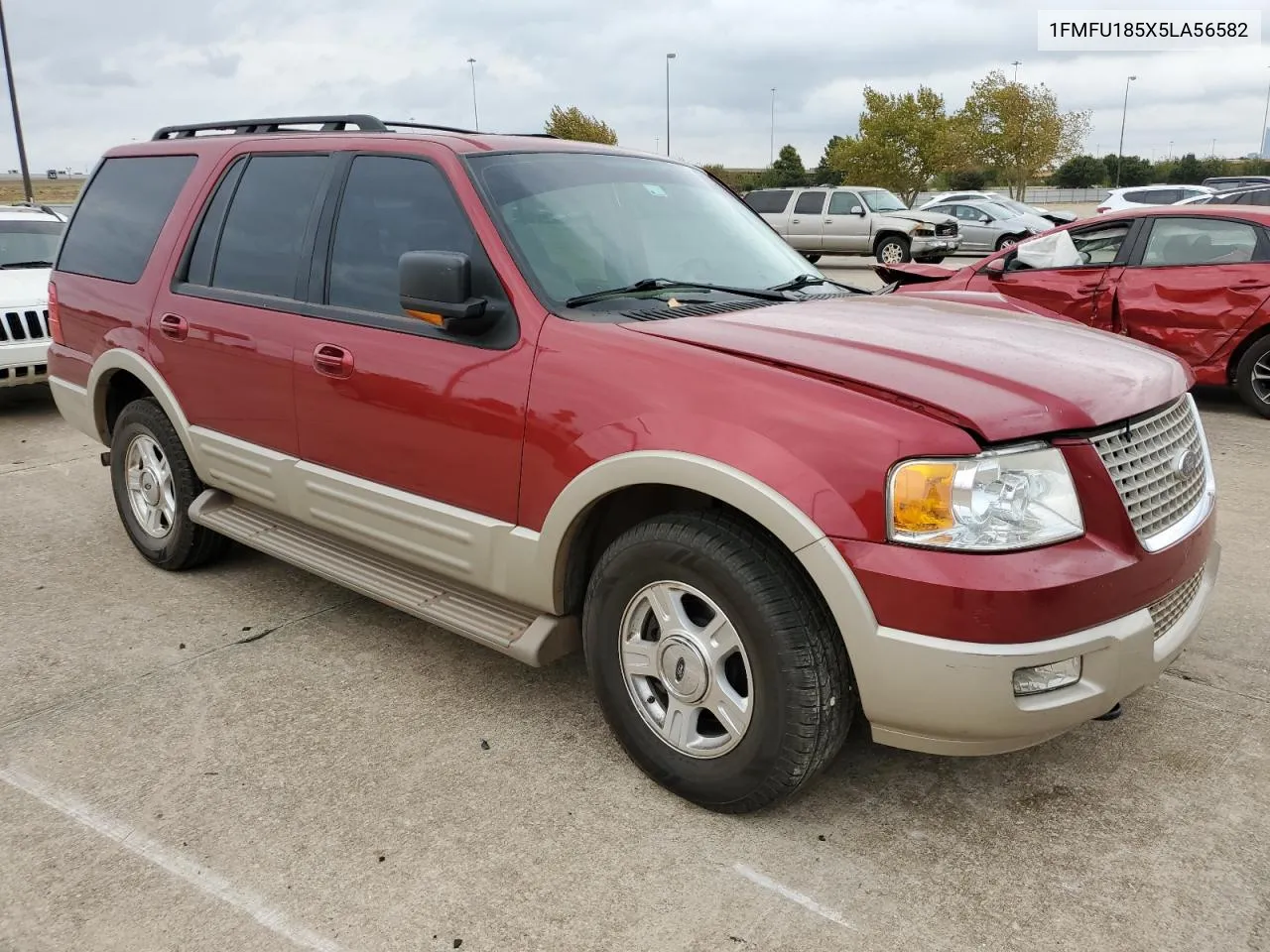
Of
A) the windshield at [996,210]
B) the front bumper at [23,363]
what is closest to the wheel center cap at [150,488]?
the front bumper at [23,363]

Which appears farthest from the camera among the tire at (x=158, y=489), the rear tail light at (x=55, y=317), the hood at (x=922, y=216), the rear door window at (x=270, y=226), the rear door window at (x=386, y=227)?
the hood at (x=922, y=216)

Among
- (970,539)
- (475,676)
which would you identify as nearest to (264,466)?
(475,676)

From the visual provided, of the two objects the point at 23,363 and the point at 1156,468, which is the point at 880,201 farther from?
the point at 1156,468

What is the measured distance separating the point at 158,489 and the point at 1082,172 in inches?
2968

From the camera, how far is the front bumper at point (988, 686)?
94.8 inches

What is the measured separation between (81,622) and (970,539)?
3.62 meters

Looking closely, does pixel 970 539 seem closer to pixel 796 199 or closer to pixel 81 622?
pixel 81 622

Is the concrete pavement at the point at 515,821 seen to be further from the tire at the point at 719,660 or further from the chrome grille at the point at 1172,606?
the chrome grille at the point at 1172,606

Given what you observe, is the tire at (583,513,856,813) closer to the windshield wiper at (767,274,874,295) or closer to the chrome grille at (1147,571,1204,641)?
the chrome grille at (1147,571,1204,641)

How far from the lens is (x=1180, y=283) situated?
789cm

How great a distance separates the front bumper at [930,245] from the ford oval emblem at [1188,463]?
63.4ft

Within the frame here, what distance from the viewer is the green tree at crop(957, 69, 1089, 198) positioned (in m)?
52.7

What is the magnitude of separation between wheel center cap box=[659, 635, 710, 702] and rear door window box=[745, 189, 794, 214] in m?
21.2

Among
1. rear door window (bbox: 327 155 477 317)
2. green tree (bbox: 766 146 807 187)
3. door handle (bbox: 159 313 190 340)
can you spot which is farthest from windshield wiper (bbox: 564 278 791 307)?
green tree (bbox: 766 146 807 187)
